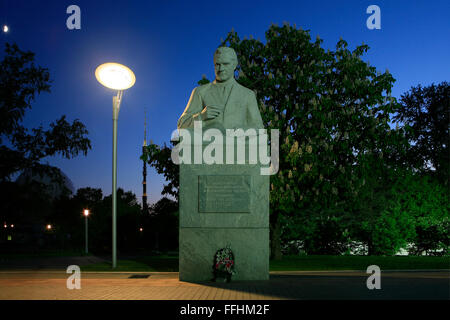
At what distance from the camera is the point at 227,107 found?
993cm

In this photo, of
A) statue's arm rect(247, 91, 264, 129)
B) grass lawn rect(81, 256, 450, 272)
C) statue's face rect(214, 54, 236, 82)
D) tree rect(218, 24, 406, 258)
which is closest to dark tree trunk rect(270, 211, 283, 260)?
tree rect(218, 24, 406, 258)

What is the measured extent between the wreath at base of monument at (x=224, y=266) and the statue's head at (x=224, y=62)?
429 cm

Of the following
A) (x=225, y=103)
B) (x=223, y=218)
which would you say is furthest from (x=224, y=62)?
(x=223, y=218)

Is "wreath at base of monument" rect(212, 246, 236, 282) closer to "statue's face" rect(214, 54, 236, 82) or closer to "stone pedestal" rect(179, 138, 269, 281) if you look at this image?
"stone pedestal" rect(179, 138, 269, 281)

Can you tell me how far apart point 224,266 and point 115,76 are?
6728mm

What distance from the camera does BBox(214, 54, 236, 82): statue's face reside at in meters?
9.95

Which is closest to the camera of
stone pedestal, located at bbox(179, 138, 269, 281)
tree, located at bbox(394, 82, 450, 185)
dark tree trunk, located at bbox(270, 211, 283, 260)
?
stone pedestal, located at bbox(179, 138, 269, 281)

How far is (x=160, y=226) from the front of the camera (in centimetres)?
6122

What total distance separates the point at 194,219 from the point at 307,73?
38.3 feet

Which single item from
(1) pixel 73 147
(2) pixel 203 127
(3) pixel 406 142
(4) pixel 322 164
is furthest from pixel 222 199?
(1) pixel 73 147

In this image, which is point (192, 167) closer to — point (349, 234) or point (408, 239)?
point (349, 234)

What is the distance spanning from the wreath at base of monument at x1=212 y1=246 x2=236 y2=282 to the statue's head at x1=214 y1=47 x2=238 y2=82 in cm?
429

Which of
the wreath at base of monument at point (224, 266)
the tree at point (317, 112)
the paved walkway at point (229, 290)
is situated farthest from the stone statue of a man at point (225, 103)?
the tree at point (317, 112)

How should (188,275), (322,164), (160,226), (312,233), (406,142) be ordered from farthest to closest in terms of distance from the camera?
1. (160,226)
2. (312,233)
3. (406,142)
4. (322,164)
5. (188,275)
